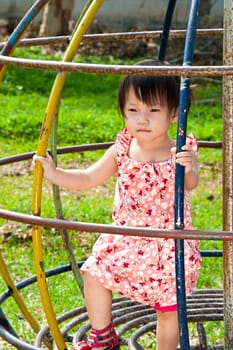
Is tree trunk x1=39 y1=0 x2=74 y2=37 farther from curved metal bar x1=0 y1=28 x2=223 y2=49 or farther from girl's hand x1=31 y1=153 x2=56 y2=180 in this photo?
girl's hand x1=31 y1=153 x2=56 y2=180

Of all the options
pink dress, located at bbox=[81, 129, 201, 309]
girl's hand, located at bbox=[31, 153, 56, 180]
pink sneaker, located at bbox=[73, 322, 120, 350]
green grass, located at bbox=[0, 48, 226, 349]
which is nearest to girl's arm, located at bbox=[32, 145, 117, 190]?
girl's hand, located at bbox=[31, 153, 56, 180]

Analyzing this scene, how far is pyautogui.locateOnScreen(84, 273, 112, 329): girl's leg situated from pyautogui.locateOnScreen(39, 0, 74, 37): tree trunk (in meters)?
10.3

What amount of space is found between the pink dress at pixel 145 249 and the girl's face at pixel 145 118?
10 cm

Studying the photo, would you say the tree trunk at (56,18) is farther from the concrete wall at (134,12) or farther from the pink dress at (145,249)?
the pink dress at (145,249)

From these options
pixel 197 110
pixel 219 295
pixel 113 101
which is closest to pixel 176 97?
pixel 219 295

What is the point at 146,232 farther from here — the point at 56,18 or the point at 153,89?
the point at 56,18

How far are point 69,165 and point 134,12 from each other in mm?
6009

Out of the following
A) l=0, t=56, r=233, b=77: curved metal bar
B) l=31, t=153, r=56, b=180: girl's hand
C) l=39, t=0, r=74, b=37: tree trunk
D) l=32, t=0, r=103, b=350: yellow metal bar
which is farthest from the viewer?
l=39, t=0, r=74, b=37: tree trunk

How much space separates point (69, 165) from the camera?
7.32 metres

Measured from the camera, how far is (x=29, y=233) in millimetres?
5812

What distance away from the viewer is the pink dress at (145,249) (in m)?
2.88

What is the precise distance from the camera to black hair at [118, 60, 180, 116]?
2963mm

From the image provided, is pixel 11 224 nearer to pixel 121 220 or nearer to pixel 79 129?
pixel 79 129

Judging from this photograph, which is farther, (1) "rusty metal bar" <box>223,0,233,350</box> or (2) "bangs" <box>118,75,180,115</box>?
(2) "bangs" <box>118,75,180,115</box>
